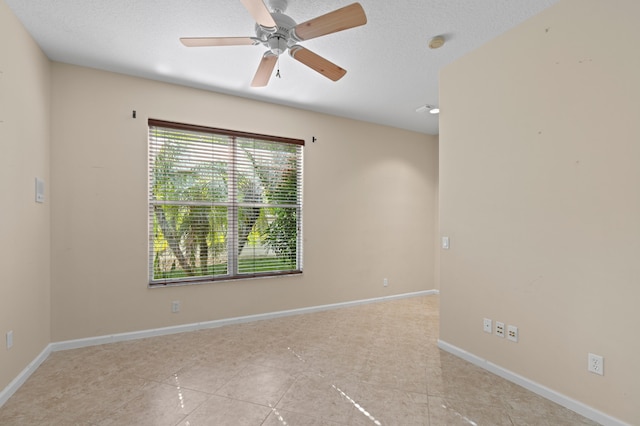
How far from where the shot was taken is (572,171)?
6.91ft

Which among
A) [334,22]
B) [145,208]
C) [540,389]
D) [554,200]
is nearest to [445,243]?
[554,200]

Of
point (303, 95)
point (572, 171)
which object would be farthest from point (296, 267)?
point (572, 171)

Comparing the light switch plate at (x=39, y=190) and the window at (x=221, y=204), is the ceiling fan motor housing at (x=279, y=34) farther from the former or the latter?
the light switch plate at (x=39, y=190)

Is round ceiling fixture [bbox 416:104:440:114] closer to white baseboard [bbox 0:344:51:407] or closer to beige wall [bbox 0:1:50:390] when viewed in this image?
beige wall [bbox 0:1:50:390]

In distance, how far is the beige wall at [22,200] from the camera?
220 cm

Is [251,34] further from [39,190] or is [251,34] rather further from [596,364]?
[596,364]

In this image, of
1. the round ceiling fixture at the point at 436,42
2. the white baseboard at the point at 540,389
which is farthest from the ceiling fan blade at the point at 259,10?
the white baseboard at the point at 540,389

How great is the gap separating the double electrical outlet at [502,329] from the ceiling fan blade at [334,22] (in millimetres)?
2443

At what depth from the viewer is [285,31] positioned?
2209mm

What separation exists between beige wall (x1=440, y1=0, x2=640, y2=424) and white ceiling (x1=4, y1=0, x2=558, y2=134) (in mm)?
367

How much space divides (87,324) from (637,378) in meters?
4.25

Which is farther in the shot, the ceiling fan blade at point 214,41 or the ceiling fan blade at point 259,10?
the ceiling fan blade at point 214,41

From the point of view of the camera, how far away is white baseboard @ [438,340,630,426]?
6.34 feet

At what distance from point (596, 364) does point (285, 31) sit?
9.68 feet
